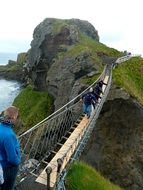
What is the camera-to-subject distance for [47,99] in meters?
44.9

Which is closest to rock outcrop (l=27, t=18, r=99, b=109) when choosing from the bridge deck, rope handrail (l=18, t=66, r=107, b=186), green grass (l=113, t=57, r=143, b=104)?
green grass (l=113, t=57, r=143, b=104)

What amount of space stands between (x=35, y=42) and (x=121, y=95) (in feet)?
94.5

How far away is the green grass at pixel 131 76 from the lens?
30031 millimetres

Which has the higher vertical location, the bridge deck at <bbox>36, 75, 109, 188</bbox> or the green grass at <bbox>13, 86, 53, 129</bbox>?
the bridge deck at <bbox>36, 75, 109, 188</bbox>

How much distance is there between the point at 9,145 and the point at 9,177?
0.78m

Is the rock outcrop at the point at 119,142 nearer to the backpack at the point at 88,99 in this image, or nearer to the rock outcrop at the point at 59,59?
the rock outcrop at the point at 59,59

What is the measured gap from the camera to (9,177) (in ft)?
28.3

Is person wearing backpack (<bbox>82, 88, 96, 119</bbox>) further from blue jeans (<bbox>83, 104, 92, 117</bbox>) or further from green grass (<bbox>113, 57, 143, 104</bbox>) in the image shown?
green grass (<bbox>113, 57, 143, 104</bbox>)

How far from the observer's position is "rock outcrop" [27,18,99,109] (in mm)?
35812

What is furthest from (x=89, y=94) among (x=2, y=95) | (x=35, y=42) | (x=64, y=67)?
(x=2, y=95)

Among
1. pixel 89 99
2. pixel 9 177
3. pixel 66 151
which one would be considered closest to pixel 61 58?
pixel 89 99

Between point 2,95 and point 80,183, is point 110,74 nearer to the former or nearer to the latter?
point 80,183

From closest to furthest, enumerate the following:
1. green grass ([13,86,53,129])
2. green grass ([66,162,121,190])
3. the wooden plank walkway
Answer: the wooden plank walkway → green grass ([66,162,121,190]) → green grass ([13,86,53,129])

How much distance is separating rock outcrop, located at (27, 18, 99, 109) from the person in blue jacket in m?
23.2
